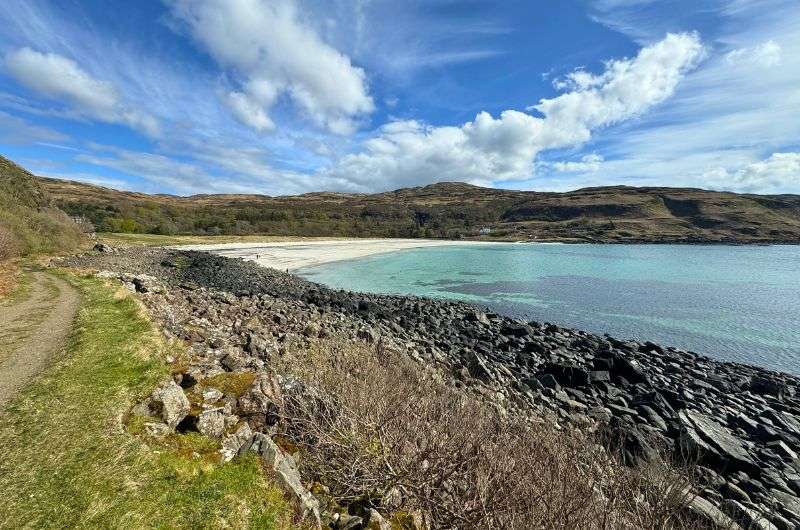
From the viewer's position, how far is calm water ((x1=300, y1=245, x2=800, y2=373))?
21.0 m

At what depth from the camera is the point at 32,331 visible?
11.3 metres

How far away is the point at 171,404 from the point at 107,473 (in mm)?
1686

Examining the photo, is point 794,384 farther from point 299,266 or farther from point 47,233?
point 47,233

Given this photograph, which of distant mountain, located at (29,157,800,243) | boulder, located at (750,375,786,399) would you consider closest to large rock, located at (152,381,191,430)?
boulder, located at (750,375,786,399)

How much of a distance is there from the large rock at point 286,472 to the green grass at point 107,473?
16cm

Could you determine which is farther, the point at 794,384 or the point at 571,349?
the point at 571,349

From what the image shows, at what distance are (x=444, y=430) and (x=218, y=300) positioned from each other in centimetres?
1464

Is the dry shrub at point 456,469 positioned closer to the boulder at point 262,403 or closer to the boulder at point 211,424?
the boulder at point 262,403

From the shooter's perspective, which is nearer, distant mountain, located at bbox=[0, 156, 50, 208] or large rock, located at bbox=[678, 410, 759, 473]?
large rock, located at bbox=[678, 410, 759, 473]

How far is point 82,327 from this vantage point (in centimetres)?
1142

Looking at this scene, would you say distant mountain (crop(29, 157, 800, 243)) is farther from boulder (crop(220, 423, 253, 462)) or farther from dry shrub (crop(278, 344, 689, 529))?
dry shrub (crop(278, 344, 689, 529))

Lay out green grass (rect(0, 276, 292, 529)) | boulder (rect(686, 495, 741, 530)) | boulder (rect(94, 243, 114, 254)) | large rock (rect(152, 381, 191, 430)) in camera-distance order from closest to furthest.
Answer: green grass (rect(0, 276, 292, 529)) < boulder (rect(686, 495, 741, 530)) < large rock (rect(152, 381, 191, 430)) < boulder (rect(94, 243, 114, 254))

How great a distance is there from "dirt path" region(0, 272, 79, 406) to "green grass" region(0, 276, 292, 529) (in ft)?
3.88

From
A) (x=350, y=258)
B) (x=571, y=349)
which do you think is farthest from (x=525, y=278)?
(x=350, y=258)
